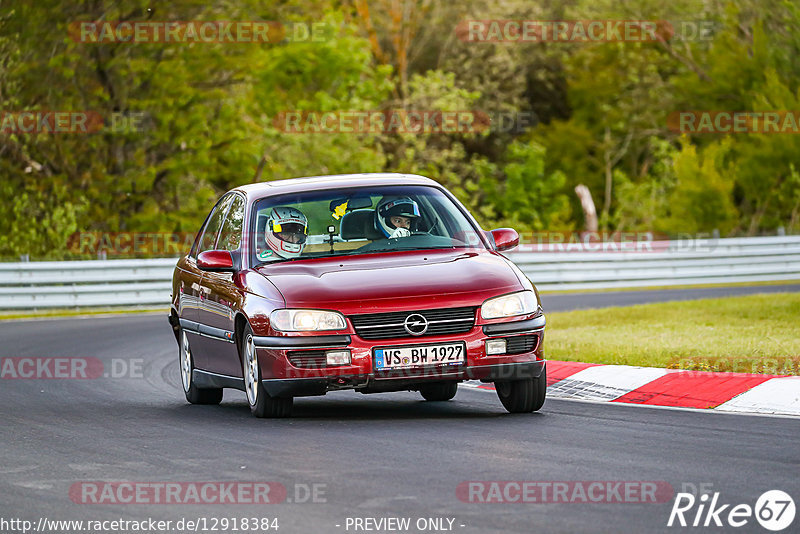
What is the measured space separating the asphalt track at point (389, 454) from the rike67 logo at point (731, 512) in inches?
2.1

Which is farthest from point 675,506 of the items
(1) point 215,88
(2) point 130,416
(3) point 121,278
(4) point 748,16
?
(4) point 748,16

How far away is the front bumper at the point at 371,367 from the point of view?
950 cm

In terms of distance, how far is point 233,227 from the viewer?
37.3ft

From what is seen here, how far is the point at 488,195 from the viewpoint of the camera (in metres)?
54.7

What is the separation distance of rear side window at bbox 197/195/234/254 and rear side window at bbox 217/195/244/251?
0.18 metres

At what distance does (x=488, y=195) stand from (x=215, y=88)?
55.1 ft

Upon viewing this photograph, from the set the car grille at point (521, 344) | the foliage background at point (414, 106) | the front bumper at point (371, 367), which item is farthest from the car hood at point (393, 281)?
the foliage background at point (414, 106)

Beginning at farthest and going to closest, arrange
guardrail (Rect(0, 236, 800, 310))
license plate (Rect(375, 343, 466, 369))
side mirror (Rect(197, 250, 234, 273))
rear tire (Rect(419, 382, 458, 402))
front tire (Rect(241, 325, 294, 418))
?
guardrail (Rect(0, 236, 800, 310))
rear tire (Rect(419, 382, 458, 402))
side mirror (Rect(197, 250, 234, 273))
front tire (Rect(241, 325, 294, 418))
license plate (Rect(375, 343, 466, 369))

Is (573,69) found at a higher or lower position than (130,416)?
higher

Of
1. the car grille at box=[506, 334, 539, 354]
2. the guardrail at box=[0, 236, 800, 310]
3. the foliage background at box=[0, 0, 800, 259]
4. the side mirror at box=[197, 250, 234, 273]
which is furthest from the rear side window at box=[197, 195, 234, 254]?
the foliage background at box=[0, 0, 800, 259]

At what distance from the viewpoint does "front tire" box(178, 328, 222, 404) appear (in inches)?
466

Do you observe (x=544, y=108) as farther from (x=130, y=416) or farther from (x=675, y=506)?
(x=675, y=506)

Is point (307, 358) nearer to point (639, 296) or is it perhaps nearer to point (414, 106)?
point (639, 296)

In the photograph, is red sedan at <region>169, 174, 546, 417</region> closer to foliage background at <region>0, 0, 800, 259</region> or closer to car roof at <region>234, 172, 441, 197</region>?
car roof at <region>234, 172, 441, 197</region>
